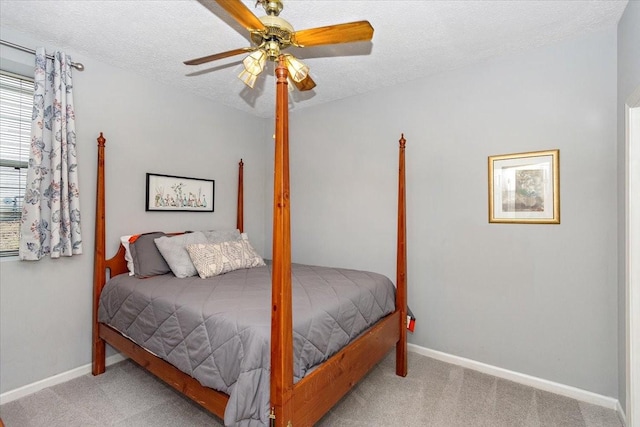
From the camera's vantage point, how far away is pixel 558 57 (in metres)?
2.23

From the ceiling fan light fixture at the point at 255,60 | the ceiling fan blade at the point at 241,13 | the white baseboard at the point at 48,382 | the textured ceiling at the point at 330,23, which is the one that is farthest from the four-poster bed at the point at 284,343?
the textured ceiling at the point at 330,23

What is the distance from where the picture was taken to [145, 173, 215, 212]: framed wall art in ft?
9.50

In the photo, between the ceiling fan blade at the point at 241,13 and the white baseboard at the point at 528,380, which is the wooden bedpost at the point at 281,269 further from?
the white baseboard at the point at 528,380

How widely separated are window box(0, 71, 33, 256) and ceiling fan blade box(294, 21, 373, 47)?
2.19 metres

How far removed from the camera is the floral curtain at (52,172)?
83.9 inches

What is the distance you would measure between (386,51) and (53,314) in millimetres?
3193

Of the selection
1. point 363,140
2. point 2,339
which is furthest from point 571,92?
point 2,339

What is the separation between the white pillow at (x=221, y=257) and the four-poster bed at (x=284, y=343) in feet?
2.17

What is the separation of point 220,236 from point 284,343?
6.49 feet

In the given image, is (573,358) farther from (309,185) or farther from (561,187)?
(309,185)

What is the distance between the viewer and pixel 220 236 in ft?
10.2

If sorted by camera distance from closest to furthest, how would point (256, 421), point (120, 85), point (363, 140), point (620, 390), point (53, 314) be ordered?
point (256, 421)
point (620, 390)
point (53, 314)
point (120, 85)
point (363, 140)

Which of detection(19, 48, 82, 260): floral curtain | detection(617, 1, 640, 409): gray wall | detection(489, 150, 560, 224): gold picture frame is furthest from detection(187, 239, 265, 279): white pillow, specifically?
detection(617, 1, 640, 409): gray wall

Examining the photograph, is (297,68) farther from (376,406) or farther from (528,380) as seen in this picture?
(528,380)
